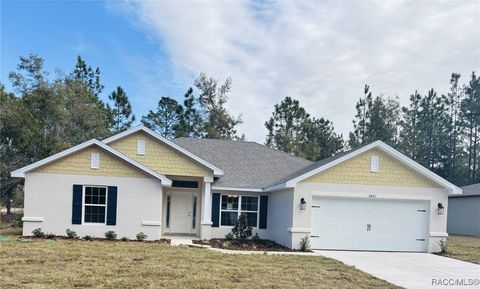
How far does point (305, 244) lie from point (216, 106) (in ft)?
90.6

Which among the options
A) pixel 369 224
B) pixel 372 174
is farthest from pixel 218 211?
pixel 372 174

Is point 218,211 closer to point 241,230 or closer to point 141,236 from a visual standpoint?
point 241,230

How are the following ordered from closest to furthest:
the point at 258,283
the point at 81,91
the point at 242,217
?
the point at 258,283
the point at 242,217
the point at 81,91

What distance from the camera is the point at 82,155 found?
17.1 metres

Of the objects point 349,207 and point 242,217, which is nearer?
point 349,207

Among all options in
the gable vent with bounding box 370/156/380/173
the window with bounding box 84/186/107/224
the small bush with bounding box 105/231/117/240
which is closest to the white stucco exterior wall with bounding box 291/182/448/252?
the gable vent with bounding box 370/156/380/173

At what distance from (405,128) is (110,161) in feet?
126

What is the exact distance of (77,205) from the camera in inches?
664

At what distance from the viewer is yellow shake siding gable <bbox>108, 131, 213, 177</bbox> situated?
19.0 m

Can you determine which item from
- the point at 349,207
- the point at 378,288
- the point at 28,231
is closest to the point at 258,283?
the point at 378,288

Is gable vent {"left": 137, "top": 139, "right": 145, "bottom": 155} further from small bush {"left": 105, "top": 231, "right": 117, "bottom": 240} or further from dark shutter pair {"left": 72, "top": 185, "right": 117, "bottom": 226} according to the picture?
small bush {"left": 105, "top": 231, "right": 117, "bottom": 240}

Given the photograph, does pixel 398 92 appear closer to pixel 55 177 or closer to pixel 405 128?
pixel 405 128

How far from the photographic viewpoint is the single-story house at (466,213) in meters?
28.8

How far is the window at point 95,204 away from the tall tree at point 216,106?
24.5m
